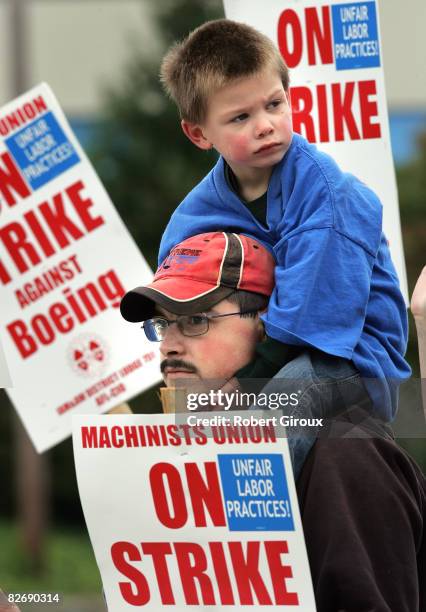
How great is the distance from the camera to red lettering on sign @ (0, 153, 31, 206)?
397 centimetres

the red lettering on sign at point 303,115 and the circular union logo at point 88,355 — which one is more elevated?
the red lettering on sign at point 303,115

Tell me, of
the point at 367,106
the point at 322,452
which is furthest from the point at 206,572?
the point at 367,106

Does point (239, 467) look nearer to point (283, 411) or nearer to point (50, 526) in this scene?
point (283, 411)

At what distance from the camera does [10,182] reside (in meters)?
3.98

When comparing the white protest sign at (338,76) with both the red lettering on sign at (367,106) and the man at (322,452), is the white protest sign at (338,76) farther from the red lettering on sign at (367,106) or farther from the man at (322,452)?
the man at (322,452)

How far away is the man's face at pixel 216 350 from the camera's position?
8.15ft

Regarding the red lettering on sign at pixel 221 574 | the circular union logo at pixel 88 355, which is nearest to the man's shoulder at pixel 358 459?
the red lettering on sign at pixel 221 574

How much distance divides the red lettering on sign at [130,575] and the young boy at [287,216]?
395mm

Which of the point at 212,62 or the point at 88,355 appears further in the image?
the point at 88,355

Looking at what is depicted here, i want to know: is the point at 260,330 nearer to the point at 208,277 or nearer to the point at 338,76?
the point at 208,277

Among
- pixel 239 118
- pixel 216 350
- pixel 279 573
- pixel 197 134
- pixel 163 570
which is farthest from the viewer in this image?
pixel 197 134

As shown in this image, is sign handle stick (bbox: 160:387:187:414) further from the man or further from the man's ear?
the man's ear

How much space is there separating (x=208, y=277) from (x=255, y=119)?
33cm

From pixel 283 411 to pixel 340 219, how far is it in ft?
1.30
